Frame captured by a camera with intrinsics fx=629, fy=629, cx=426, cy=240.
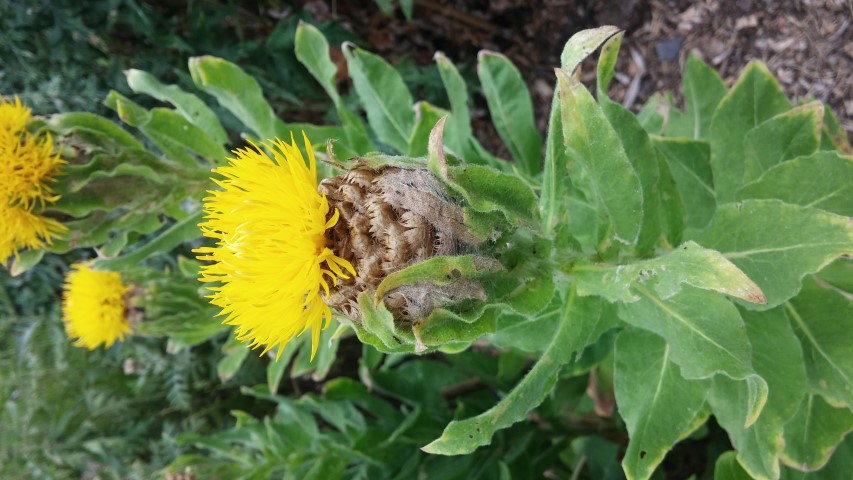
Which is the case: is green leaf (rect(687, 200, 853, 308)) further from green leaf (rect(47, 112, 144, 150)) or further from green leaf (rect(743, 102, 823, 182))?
green leaf (rect(47, 112, 144, 150))

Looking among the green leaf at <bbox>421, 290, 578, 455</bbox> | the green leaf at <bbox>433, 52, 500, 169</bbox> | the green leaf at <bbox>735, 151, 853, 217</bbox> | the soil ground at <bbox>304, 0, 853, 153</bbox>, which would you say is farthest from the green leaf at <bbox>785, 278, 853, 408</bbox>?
the soil ground at <bbox>304, 0, 853, 153</bbox>

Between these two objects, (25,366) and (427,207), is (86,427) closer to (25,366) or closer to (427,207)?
(25,366)

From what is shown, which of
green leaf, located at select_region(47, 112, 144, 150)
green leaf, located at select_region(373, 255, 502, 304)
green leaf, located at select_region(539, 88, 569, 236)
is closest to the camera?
green leaf, located at select_region(373, 255, 502, 304)

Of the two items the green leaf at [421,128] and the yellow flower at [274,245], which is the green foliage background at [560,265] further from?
the yellow flower at [274,245]

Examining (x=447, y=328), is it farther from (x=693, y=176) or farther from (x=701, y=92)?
(x=701, y=92)

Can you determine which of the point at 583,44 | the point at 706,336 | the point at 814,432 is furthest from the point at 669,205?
the point at 814,432

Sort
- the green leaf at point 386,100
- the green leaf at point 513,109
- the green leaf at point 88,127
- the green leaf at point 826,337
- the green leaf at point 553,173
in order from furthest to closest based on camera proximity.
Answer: the green leaf at point 386,100 → the green leaf at point 513,109 → the green leaf at point 88,127 → the green leaf at point 826,337 → the green leaf at point 553,173

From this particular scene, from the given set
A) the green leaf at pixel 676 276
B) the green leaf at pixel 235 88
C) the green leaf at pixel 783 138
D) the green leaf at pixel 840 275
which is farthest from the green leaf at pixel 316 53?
the green leaf at pixel 840 275
